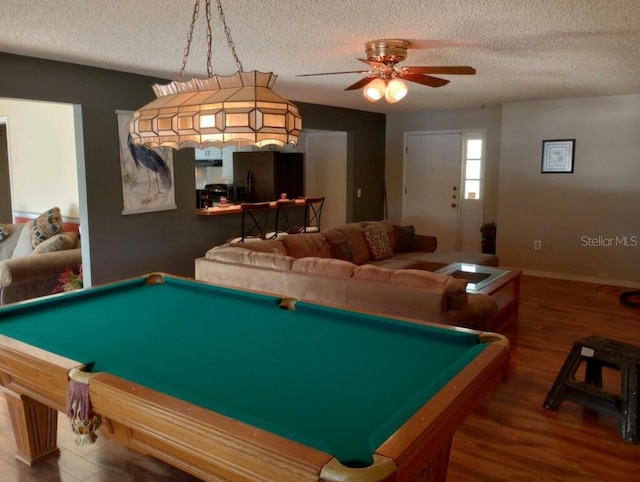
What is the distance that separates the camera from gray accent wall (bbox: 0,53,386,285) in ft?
13.4

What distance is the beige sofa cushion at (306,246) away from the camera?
4.74 m

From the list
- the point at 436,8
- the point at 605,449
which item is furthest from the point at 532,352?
the point at 436,8

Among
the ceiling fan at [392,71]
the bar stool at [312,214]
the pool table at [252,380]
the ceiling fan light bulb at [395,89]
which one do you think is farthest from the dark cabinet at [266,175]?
the pool table at [252,380]

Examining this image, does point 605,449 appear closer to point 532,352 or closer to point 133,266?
point 532,352

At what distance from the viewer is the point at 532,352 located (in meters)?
4.11

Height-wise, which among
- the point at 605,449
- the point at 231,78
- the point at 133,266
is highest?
the point at 231,78

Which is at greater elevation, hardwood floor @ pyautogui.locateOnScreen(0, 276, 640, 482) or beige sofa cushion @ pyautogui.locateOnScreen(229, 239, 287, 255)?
beige sofa cushion @ pyautogui.locateOnScreen(229, 239, 287, 255)

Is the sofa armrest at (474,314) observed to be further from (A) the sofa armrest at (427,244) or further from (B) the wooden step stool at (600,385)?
(A) the sofa armrest at (427,244)

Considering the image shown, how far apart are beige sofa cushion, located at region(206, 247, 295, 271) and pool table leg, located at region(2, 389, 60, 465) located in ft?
5.43

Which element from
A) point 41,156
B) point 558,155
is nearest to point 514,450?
point 558,155

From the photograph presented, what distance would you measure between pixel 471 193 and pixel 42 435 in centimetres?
661

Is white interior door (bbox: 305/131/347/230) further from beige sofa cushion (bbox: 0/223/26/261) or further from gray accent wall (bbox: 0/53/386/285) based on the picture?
beige sofa cushion (bbox: 0/223/26/261)

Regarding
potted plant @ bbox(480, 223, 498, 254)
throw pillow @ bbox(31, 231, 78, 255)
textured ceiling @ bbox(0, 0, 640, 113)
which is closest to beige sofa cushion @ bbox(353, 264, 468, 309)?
textured ceiling @ bbox(0, 0, 640, 113)

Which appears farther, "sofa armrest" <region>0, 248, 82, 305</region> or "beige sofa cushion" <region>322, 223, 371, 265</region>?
"beige sofa cushion" <region>322, 223, 371, 265</region>
